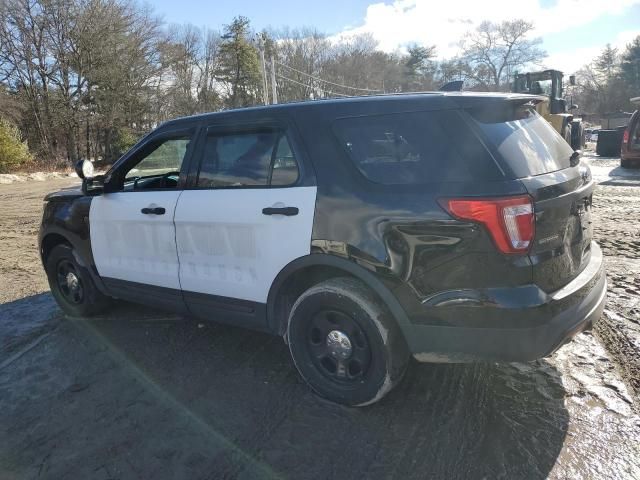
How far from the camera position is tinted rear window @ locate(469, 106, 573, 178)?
2530 millimetres

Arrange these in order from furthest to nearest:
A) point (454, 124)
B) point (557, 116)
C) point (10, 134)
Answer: point (10, 134)
point (557, 116)
point (454, 124)

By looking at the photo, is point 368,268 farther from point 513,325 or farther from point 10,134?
point 10,134

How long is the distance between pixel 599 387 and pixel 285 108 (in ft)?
8.59

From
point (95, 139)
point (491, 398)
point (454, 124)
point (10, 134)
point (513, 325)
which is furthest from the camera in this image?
point (95, 139)

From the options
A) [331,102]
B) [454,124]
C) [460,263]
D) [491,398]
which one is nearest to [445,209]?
[460,263]

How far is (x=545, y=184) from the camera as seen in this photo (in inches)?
98.3

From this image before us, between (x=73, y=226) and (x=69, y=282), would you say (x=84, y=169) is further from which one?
(x=69, y=282)

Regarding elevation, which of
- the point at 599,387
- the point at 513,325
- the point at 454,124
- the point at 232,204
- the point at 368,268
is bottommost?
the point at 599,387

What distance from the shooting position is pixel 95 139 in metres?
42.5

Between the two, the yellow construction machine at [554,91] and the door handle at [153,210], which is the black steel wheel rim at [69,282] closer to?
the door handle at [153,210]

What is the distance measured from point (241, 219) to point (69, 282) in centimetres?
252

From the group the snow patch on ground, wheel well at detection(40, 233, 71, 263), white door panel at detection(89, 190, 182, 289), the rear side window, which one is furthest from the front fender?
the snow patch on ground

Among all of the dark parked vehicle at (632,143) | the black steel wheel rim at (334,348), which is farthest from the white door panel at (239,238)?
the dark parked vehicle at (632,143)

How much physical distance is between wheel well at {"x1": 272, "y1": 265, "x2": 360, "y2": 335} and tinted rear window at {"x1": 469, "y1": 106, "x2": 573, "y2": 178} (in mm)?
1139
